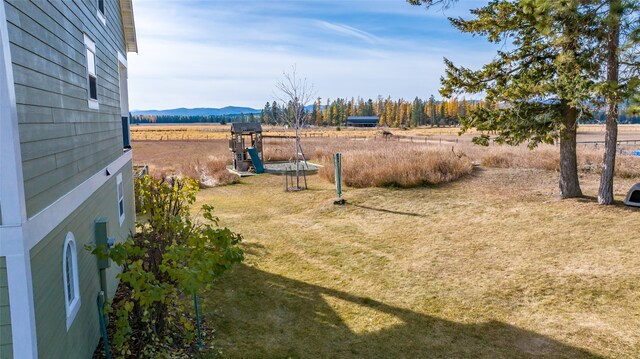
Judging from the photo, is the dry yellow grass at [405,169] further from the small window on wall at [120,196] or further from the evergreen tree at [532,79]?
the small window on wall at [120,196]

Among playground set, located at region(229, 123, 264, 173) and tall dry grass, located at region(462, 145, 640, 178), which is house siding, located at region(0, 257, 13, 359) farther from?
playground set, located at region(229, 123, 264, 173)

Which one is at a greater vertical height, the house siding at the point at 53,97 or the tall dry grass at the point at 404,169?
the house siding at the point at 53,97

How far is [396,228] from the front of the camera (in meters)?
12.1

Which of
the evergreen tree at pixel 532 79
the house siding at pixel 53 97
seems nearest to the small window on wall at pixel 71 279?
the house siding at pixel 53 97

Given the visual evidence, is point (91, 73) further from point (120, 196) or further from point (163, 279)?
point (120, 196)

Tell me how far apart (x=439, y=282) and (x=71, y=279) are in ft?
20.4

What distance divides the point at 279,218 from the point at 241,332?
752 cm

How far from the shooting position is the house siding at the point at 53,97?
3510 mm

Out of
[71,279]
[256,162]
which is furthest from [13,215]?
[256,162]

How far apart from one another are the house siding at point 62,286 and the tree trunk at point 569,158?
1204cm

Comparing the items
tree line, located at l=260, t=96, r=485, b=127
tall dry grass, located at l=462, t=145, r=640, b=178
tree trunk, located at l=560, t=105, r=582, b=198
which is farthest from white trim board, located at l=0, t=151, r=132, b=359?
tree line, located at l=260, t=96, r=485, b=127

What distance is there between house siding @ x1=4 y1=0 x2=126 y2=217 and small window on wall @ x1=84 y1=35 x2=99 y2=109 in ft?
0.47

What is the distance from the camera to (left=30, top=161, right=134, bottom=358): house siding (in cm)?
373

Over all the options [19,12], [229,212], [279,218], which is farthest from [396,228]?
[19,12]
